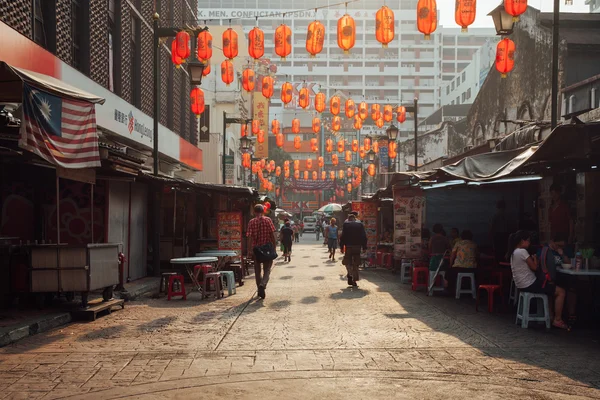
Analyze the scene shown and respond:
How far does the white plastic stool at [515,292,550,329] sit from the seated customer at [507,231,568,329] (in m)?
0.09

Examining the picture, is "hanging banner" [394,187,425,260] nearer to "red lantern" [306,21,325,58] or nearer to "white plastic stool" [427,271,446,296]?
"white plastic stool" [427,271,446,296]

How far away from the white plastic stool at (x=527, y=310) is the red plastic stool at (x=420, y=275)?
18.8 feet

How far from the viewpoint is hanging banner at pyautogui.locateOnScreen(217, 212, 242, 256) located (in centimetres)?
1966

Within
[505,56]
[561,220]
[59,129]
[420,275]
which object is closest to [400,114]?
[505,56]

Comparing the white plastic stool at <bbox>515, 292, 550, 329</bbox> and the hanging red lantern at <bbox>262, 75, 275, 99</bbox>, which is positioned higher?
the hanging red lantern at <bbox>262, 75, 275, 99</bbox>

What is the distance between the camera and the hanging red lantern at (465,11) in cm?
1571

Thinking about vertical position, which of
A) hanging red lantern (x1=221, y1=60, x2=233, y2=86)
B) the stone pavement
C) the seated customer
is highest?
hanging red lantern (x1=221, y1=60, x2=233, y2=86)

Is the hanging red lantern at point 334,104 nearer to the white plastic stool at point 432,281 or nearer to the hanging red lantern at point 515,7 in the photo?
the hanging red lantern at point 515,7

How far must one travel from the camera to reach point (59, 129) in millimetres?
9594

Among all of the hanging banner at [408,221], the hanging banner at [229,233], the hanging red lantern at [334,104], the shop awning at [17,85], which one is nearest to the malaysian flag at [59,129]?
the shop awning at [17,85]

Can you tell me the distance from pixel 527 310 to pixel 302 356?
4310 millimetres

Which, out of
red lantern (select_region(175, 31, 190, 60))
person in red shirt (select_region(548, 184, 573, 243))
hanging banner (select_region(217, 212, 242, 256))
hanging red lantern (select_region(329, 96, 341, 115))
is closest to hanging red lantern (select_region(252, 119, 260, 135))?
hanging red lantern (select_region(329, 96, 341, 115))

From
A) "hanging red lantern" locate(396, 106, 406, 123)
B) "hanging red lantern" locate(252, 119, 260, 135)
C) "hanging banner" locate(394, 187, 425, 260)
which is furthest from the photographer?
"hanging red lantern" locate(252, 119, 260, 135)

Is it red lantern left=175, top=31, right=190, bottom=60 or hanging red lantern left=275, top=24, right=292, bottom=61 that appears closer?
hanging red lantern left=275, top=24, right=292, bottom=61
